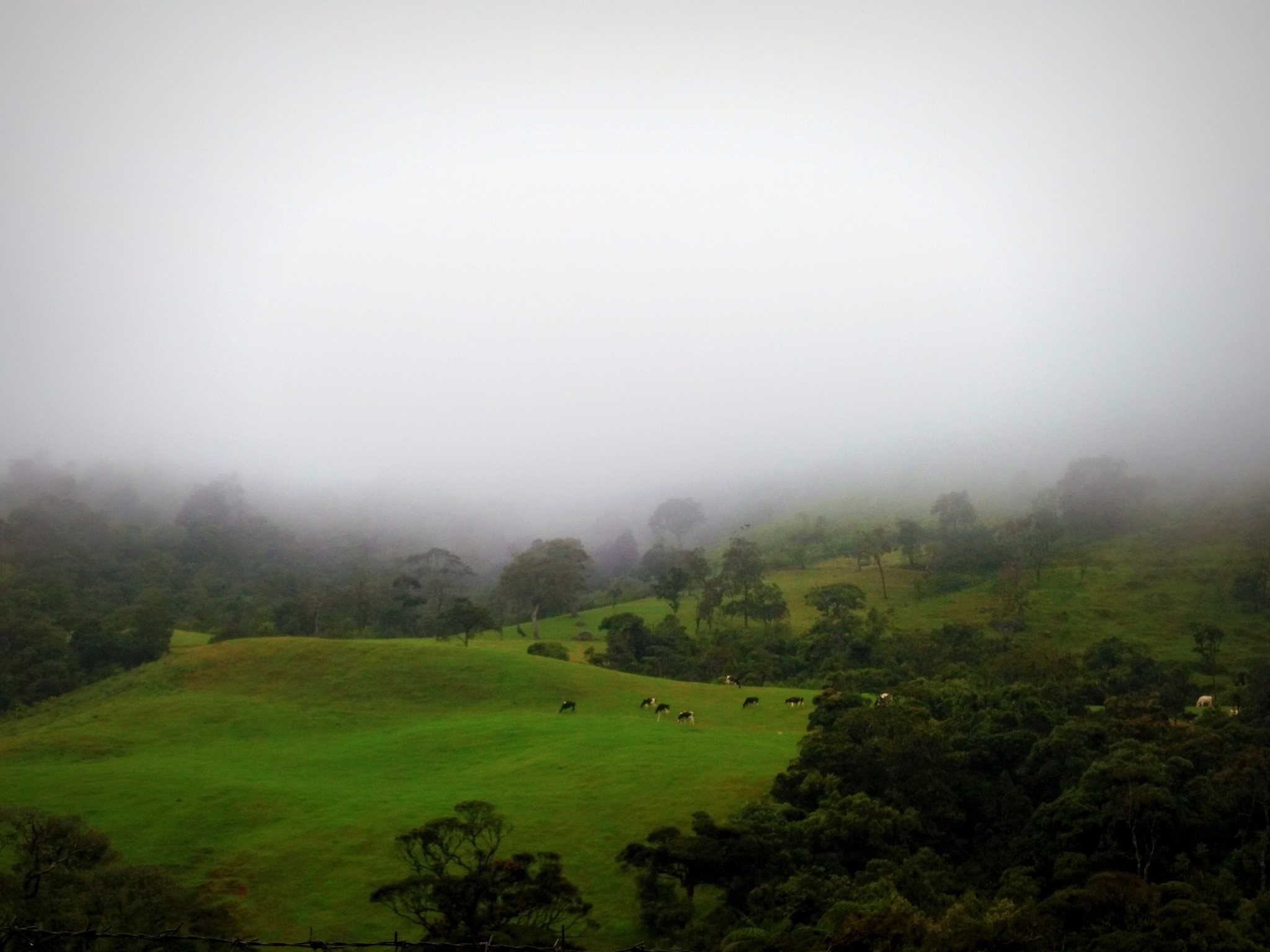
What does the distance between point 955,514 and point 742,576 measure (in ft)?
137

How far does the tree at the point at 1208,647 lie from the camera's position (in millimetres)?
68625

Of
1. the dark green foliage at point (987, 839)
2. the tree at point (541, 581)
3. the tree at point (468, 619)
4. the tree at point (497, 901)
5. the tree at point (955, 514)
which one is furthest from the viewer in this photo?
the tree at point (955, 514)

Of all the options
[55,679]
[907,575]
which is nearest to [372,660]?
[55,679]

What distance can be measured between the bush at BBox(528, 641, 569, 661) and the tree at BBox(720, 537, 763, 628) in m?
22.4

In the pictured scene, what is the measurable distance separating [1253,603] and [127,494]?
181 meters

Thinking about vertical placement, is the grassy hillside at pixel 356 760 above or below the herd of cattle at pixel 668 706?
above

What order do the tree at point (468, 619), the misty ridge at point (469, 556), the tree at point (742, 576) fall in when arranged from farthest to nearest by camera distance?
the misty ridge at point (469, 556) → the tree at point (742, 576) → the tree at point (468, 619)

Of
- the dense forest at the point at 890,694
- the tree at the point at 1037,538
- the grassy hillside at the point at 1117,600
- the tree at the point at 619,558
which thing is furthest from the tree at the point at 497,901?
the tree at the point at 619,558

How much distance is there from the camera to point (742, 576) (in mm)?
90188

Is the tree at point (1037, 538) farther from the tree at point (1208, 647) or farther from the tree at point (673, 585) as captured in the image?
the tree at point (673, 585)

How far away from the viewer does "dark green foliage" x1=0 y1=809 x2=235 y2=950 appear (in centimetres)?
2041

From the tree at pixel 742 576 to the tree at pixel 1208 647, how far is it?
3843 centimetres

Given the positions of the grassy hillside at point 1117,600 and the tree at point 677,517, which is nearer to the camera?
the grassy hillside at point 1117,600

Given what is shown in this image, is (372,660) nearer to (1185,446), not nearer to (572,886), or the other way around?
(572,886)
